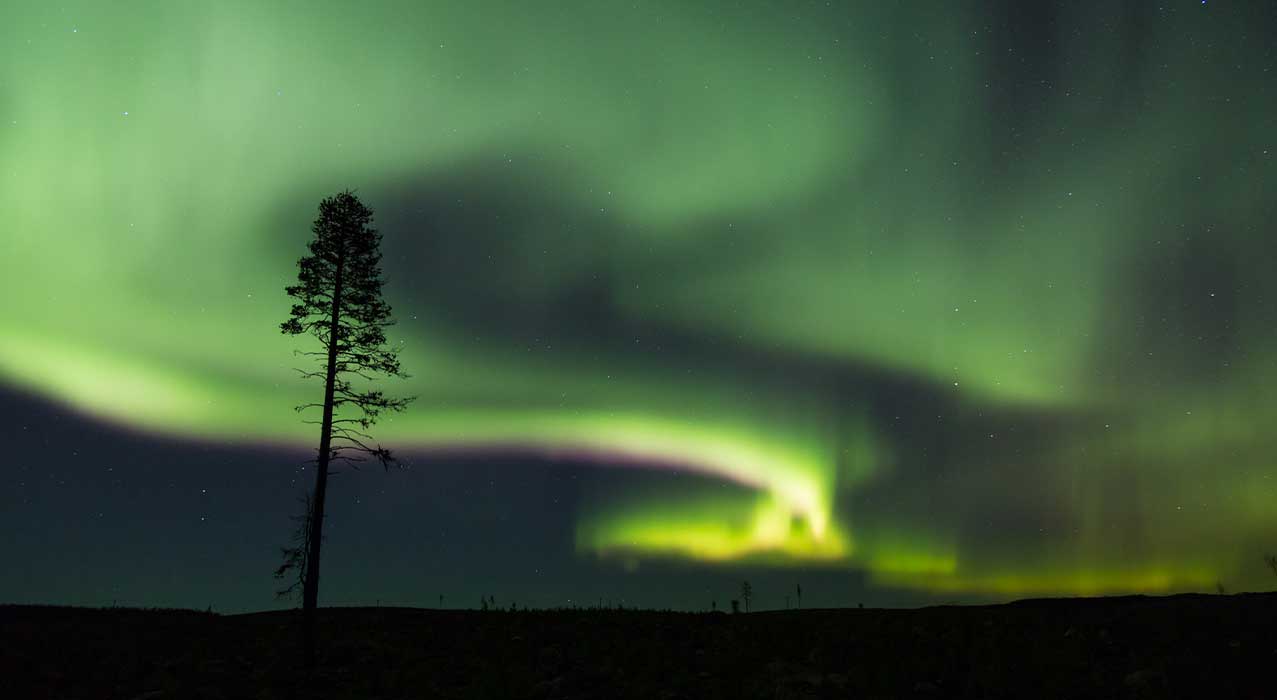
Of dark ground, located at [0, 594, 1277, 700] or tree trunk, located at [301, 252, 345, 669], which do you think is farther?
tree trunk, located at [301, 252, 345, 669]

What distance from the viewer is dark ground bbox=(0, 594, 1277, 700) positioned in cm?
1217

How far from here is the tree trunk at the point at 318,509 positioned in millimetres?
18547

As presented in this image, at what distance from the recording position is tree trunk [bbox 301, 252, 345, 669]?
60.8ft

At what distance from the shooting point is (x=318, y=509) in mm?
19703

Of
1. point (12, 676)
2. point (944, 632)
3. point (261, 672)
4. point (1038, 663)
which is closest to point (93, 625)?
point (12, 676)

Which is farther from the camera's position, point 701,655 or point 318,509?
point 318,509

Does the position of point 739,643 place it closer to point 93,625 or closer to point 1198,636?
point 1198,636

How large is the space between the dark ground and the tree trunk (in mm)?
779

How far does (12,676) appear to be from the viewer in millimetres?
17297

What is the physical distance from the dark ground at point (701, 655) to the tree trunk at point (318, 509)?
2.56 ft

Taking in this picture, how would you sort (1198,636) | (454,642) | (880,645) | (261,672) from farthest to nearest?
(454,642) < (261,672) < (880,645) < (1198,636)

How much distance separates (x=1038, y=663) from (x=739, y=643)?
6241 millimetres

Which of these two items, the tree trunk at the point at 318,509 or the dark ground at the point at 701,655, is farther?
the tree trunk at the point at 318,509

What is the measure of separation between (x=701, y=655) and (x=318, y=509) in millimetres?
10780
